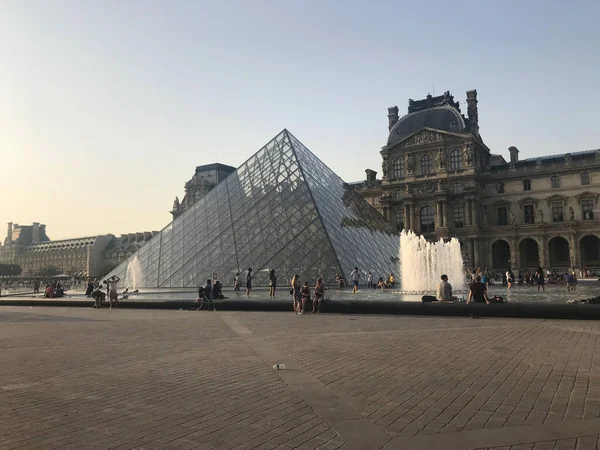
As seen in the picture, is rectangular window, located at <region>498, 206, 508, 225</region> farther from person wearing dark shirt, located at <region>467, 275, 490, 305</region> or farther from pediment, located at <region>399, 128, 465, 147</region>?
person wearing dark shirt, located at <region>467, 275, 490, 305</region>

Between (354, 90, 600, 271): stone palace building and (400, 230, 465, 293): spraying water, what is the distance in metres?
23.5

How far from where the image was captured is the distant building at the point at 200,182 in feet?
248

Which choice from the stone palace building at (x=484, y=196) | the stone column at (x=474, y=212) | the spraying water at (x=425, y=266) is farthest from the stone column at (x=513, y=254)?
the spraying water at (x=425, y=266)

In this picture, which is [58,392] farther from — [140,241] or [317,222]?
[140,241]

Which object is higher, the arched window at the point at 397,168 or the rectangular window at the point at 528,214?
the arched window at the point at 397,168

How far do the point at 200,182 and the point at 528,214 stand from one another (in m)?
46.5

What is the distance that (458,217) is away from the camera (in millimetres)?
54594

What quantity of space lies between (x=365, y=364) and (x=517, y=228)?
167 feet

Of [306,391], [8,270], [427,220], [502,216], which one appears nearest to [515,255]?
[502,216]

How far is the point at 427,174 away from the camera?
55906mm

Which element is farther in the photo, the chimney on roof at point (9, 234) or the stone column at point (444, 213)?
the chimney on roof at point (9, 234)

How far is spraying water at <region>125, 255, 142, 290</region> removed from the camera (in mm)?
27422

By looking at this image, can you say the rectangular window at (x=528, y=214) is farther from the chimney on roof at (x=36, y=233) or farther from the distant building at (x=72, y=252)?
the chimney on roof at (x=36, y=233)

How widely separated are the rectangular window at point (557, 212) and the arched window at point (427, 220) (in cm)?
1246
